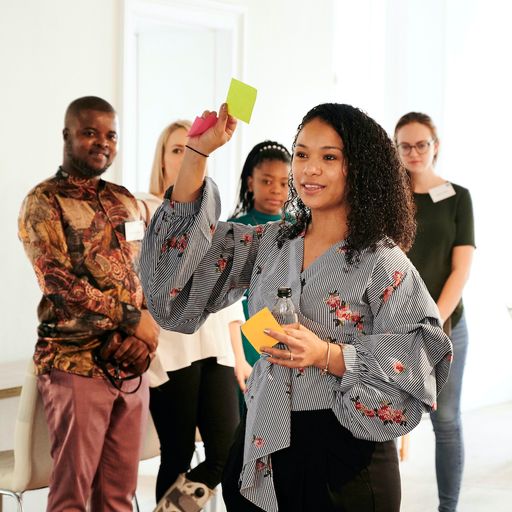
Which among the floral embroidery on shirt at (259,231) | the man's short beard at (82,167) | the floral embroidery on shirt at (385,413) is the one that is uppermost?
the man's short beard at (82,167)

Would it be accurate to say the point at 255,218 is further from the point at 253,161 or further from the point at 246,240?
the point at 246,240

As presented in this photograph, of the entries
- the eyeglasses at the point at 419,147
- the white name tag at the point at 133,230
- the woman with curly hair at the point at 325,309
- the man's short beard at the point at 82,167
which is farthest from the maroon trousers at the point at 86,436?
the eyeglasses at the point at 419,147

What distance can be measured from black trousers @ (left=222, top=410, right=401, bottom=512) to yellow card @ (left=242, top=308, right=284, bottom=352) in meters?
0.19

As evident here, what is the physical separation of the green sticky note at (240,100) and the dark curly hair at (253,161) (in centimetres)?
168

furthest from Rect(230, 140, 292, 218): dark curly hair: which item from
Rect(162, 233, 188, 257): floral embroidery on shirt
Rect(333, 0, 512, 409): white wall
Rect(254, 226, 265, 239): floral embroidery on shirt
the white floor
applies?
Rect(333, 0, 512, 409): white wall

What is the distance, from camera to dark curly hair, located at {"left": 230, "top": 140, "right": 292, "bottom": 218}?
3498 mm

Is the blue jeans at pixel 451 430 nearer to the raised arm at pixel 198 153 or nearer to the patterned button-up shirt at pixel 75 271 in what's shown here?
the patterned button-up shirt at pixel 75 271

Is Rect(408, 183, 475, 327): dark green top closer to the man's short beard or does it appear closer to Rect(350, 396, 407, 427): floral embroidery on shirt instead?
the man's short beard

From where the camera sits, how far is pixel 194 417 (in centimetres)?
312

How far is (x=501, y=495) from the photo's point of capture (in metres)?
4.14

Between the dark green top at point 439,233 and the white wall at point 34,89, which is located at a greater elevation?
the white wall at point 34,89

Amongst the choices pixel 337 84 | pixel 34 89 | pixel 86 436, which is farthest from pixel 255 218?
pixel 337 84

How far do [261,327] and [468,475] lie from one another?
10.4 ft

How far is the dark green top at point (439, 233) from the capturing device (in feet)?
11.2
